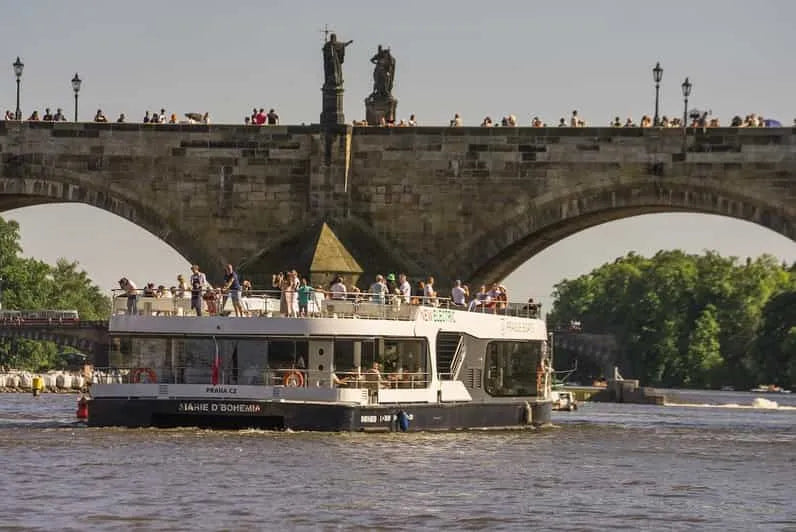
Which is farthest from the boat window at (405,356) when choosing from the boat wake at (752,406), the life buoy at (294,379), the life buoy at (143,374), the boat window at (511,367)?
the boat wake at (752,406)

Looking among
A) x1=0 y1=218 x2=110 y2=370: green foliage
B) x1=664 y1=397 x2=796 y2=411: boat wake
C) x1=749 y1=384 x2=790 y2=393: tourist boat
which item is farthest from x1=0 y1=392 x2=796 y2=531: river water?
x1=0 y1=218 x2=110 y2=370: green foliage

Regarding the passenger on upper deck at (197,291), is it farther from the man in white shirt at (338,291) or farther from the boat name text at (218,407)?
the man in white shirt at (338,291)

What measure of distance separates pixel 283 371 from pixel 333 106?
19.3 metres

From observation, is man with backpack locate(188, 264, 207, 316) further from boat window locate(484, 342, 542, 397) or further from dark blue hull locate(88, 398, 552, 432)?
boat window locate(484, 342, 542, 397)

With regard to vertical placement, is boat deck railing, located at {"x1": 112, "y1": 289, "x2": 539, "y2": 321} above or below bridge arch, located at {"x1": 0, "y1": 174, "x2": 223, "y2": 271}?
below

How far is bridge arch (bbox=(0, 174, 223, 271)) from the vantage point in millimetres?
69188

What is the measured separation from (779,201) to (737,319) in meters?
92.8

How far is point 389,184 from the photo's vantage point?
224ft

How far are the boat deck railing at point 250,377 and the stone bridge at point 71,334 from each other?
89840mm

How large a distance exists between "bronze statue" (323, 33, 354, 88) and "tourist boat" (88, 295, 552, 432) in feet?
54.2

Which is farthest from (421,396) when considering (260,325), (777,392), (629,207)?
(777,392)

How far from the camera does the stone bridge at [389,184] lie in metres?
65.4

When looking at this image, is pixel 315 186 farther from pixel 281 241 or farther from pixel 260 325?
pixel 260 325

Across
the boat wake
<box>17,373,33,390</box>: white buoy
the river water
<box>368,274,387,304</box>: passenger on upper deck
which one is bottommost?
the river water
